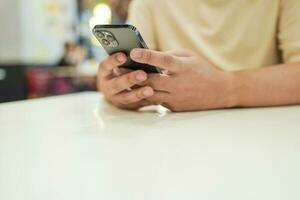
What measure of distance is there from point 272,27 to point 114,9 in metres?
2.20

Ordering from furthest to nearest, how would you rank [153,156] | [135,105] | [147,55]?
1. [135,105]
2. [147,55]
3. [153,156]

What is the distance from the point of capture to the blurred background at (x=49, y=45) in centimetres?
244

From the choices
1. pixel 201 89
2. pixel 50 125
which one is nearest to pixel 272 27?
pixel 201 89

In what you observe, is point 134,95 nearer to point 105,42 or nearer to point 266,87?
point 105,42

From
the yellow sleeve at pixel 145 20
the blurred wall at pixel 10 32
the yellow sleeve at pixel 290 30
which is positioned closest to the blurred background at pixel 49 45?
the blurred wall at pixel 10 32

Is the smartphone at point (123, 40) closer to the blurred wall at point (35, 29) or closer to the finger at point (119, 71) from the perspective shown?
the finger at point (119, 71)

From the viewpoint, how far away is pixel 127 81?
1.95 feet

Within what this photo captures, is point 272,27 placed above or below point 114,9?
above

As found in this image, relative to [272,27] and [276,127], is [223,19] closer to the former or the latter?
[272,27]

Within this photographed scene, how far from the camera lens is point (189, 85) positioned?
0.58 meters

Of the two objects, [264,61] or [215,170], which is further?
[264,61]

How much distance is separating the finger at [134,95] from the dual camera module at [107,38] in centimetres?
8

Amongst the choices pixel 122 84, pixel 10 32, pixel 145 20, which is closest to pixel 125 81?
pixel 122 84

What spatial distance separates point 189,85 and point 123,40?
0.41 feet
